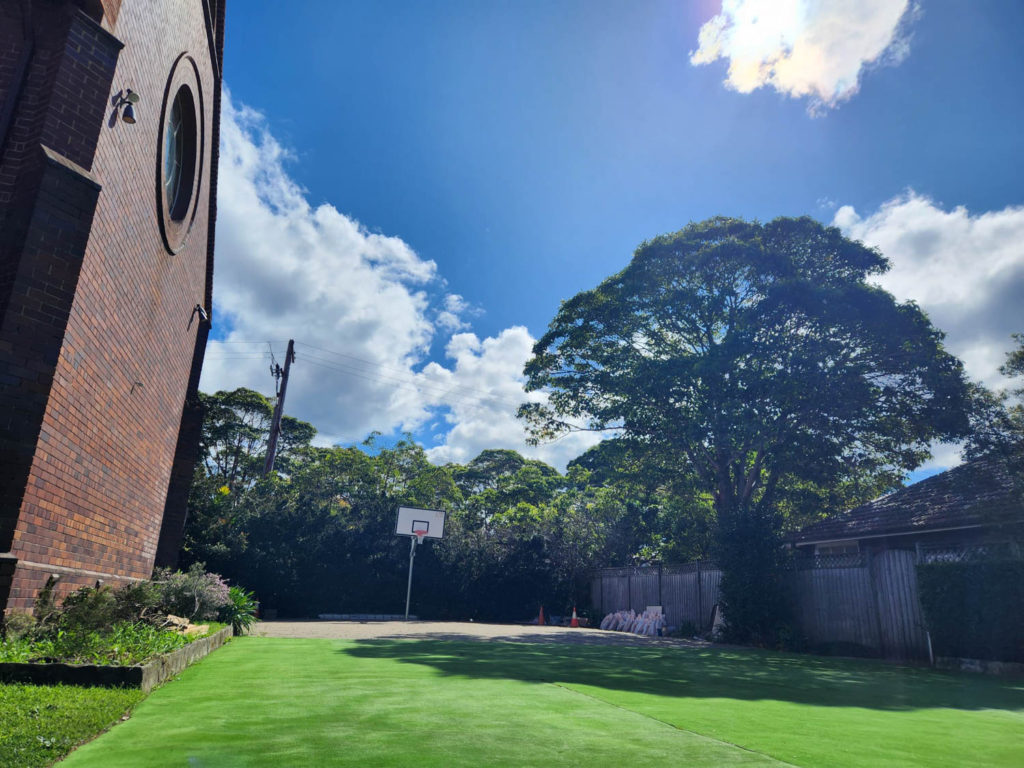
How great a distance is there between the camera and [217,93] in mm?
11836

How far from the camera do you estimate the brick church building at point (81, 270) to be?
527cm

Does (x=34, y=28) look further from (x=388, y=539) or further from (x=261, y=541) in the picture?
(x=388, y=539)

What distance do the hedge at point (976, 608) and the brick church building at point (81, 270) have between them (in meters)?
12.2

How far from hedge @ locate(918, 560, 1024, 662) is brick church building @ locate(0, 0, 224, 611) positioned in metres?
12.2

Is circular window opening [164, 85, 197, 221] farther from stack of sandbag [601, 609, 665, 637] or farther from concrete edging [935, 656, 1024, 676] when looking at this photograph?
stack of sandbag [601, 609, 665, 637]

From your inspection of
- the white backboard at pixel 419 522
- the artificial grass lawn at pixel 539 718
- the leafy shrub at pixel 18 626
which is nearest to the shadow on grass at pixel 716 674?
the artificial grass lawn at pixel 539 718

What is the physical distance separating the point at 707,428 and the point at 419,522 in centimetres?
1110

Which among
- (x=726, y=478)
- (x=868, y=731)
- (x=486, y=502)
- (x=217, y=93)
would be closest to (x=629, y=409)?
(x=726, y=478)

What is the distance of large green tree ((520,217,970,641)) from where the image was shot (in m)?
15.2

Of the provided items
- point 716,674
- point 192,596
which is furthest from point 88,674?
point 716,674

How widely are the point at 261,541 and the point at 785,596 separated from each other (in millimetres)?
15420

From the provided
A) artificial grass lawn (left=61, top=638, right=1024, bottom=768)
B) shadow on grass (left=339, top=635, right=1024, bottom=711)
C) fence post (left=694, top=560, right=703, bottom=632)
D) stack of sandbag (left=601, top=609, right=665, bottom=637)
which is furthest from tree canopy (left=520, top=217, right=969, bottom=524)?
artificial grass lawn (left=61, top=638, right=1024, bottom=768)

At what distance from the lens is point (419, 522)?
2266cm

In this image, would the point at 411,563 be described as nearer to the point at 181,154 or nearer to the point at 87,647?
the point at 181,154
